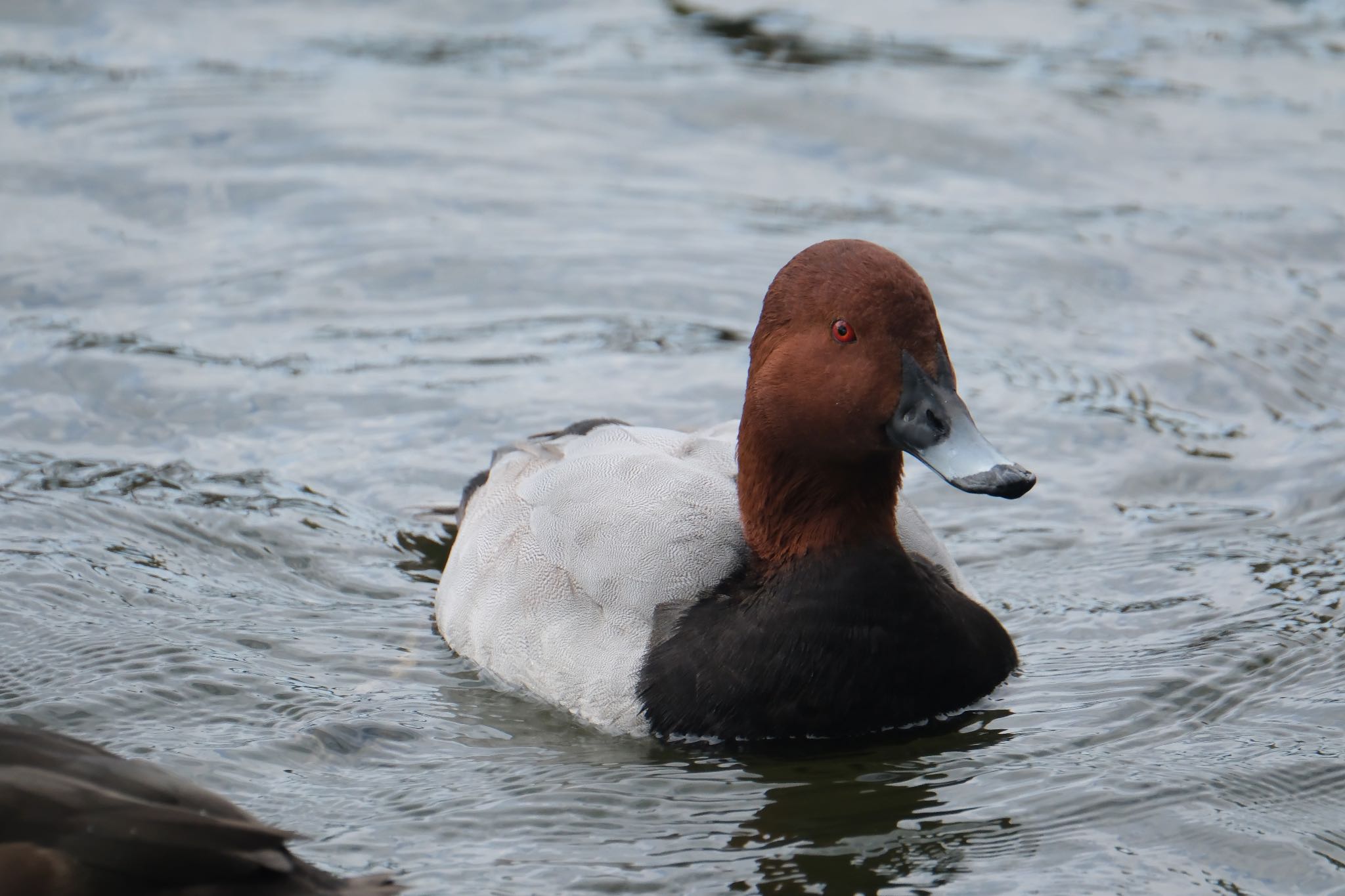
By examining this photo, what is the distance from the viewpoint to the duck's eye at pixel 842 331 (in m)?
4.87

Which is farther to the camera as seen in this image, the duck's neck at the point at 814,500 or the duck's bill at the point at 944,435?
the duck's neck at the point at 814,500

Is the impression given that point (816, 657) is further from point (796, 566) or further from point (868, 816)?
point (868, 816)

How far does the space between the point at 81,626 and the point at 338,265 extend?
13.1 ft

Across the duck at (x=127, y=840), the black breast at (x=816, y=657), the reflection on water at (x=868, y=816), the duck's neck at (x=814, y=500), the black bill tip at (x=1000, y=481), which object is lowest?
the reflection on water at (x=868, y=816)

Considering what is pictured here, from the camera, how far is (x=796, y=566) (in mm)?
5125

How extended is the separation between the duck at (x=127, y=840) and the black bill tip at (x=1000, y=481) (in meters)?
1.88

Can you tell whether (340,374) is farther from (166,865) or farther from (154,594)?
(166,865)

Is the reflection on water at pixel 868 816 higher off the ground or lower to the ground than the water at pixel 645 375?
lower

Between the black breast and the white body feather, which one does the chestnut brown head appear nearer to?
the black breast

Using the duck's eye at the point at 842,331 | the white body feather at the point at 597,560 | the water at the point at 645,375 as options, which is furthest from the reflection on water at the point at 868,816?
the duck's eye at the point at 842,331

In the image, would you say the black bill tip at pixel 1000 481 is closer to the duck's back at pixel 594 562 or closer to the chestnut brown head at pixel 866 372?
the chestnut brown head at pixel 866 372

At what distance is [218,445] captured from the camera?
24.2 ft

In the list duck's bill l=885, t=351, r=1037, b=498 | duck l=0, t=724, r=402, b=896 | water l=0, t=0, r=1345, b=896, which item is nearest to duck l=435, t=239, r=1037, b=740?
duck's bill l=885, t=351, r=1037, b=498

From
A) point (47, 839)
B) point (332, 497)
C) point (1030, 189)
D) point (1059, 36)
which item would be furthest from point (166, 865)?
point (1059, 36)
